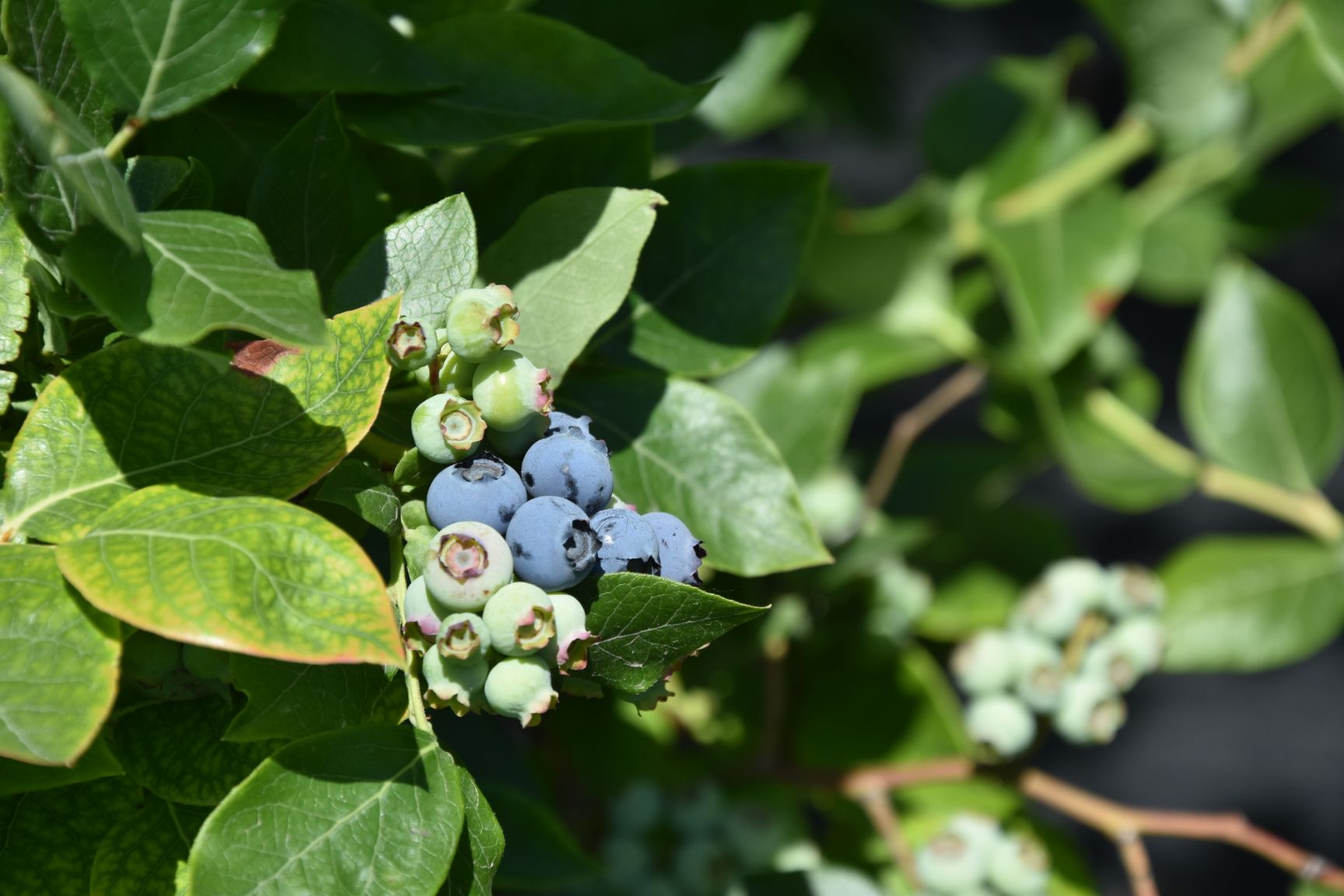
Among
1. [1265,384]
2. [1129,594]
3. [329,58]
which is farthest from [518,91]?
[1265,384]

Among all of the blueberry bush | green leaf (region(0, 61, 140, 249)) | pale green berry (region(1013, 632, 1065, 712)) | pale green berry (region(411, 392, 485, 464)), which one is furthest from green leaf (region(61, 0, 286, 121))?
pale green berry (region(1013, 632, 1065, 712))

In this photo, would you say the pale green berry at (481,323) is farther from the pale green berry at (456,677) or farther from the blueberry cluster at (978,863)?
the blueberry cluster at (978,863)

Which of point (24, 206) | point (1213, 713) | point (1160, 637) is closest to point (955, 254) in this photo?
point (1160, 637)

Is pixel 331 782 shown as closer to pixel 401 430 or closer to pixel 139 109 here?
pixel 401 430

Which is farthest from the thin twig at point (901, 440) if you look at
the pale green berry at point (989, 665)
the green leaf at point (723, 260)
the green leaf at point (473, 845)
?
the green leaf at point (473, 845)

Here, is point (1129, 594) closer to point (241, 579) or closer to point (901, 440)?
point (901, 440)

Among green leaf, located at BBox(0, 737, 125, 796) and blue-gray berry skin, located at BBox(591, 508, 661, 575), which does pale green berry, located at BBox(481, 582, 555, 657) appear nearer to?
blue-gray berry skin, located at BBox(591, 508, 661, 575)
